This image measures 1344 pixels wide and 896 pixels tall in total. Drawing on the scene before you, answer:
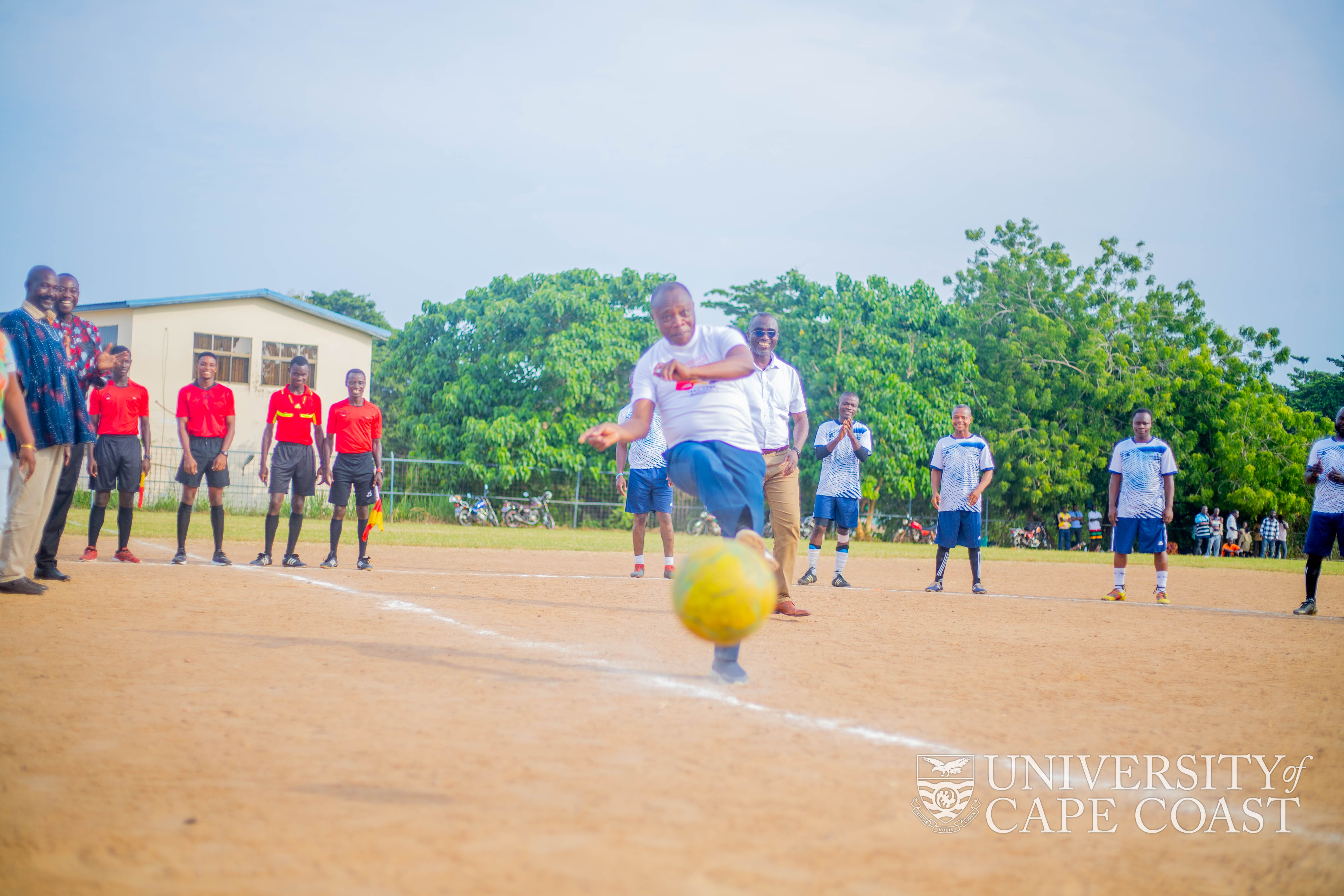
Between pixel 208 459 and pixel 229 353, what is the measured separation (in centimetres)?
2196

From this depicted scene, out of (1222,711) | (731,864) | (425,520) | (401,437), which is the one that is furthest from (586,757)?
(401,437)

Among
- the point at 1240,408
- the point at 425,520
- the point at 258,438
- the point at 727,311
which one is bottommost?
the point at 425,520

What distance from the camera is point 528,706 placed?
4242 millimetres

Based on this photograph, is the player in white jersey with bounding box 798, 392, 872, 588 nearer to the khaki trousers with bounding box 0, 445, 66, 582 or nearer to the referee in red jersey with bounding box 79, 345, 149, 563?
the referee in red jersey with bounding box 79, 345, 149, 563

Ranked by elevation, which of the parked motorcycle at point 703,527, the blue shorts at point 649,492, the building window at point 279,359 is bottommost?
the parked motorcycle at point 703,527

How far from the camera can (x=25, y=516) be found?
22.9ft

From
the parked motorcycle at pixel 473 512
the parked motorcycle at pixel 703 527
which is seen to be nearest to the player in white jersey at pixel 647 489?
the parked motorcycle at pixel 473 512

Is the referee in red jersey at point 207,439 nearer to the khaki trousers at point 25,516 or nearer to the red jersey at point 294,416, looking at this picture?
the red jersey at point 294,416

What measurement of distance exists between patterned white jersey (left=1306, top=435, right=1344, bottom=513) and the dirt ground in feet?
8.71

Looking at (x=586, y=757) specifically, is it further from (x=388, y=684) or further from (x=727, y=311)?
(x=727, y=311)

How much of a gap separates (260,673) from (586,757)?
2067mm

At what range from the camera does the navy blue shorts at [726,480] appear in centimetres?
507

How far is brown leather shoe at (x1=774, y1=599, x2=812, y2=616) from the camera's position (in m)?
7.57

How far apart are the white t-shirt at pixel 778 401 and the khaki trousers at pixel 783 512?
5.6 inches
